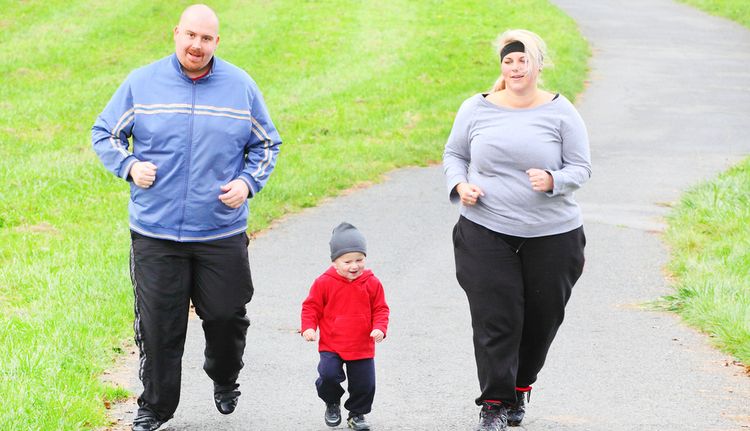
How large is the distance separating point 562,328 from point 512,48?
3082mm

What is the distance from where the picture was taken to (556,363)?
7.16 metres

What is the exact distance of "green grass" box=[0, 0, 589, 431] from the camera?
698 cm

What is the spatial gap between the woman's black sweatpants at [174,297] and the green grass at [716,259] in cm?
331

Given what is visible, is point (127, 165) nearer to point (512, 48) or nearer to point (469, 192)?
point (469, 192)

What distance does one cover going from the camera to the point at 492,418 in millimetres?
5645

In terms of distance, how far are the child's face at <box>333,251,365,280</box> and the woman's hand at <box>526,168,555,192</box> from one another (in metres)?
0.88

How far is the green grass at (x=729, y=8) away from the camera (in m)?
28.9

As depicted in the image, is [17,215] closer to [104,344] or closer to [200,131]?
[104,344]

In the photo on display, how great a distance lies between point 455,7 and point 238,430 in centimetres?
2337

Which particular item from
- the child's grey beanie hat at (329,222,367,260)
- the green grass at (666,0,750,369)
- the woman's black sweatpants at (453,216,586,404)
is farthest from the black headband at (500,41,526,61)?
the green grass at (666,0,750,369)

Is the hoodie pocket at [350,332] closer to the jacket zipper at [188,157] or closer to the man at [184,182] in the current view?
the man at [184,182]

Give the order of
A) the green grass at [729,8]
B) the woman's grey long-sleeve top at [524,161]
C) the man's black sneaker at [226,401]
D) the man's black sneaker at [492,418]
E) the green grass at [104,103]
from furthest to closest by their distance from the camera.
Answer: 1. the green grass at [729,8]
2. the green grass at [104,103]
3. the man's black sneaker at [226,401]
4. the man's black sneaker at [492,418]
5. the woman's grey long-sleeve top at [524,161]

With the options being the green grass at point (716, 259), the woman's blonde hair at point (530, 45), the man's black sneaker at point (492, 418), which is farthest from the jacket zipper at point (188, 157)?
the green grass at point (716, 259)

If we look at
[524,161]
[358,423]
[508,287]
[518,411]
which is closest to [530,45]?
Answer: [524,161]
